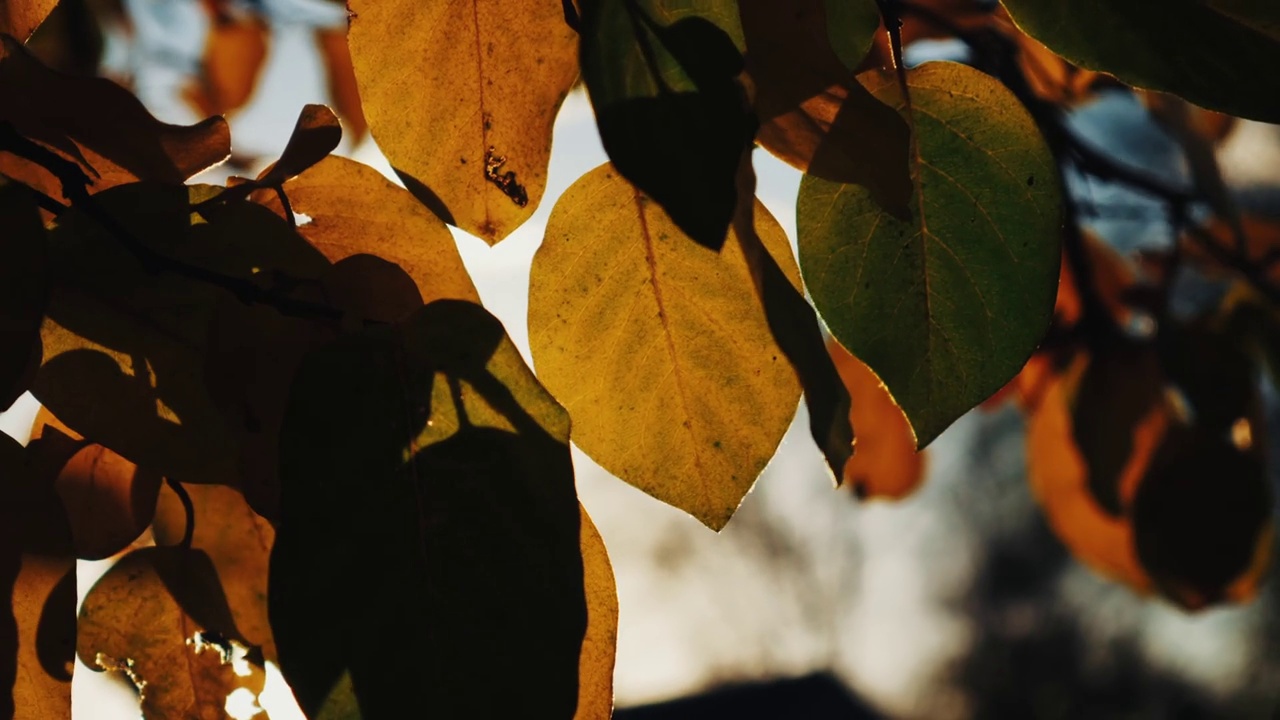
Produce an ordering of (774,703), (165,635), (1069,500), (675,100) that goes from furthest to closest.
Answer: (774,703), (1069,500), (165,635), (675,100)

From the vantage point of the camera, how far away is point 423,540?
0.95ft

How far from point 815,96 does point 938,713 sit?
11807mm

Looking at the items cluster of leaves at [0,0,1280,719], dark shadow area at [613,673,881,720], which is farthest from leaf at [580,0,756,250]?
dark shadow area at [613,673,881,720]

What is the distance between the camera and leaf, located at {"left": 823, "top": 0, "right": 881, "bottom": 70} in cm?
33

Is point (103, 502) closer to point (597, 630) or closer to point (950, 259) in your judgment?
point (597, 630)

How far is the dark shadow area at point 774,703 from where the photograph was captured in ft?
28.4

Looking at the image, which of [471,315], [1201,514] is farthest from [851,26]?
[1201,514]

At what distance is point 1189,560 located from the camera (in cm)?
89

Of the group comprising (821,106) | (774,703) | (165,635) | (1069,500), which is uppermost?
(821,106)

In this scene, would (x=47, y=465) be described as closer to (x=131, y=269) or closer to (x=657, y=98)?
(x=131, y=269)

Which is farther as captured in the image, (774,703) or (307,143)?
(774,703)

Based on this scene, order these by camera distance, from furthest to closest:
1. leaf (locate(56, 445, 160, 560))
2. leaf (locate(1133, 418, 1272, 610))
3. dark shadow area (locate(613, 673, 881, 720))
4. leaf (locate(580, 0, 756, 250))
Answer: dark shadow area (locate(613, 673, 881, 720)) < leaf (locate(1133, 418, 1272, 610)) < leaf (locate(56, 445, 160, 560)) < leaf (locate(580, 0, 756, 250))

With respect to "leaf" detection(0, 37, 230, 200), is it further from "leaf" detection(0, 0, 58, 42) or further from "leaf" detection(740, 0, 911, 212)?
"leaf" detection(740, 0, 911, 212)

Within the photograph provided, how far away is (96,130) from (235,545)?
16 cm
